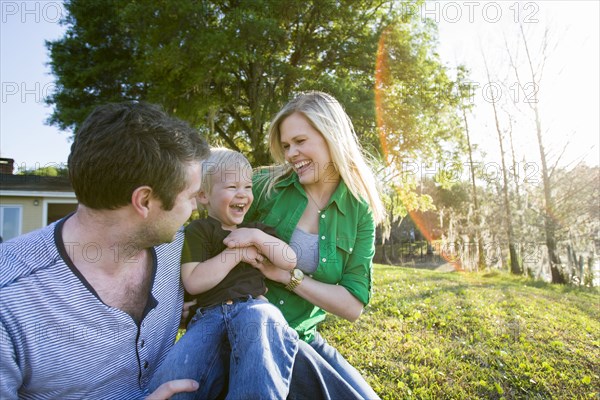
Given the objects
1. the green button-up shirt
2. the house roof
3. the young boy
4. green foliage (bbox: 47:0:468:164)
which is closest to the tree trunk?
green foliage (bbox: 47:0:468:164)

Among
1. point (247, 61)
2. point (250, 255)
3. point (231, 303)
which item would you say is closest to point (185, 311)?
point (231, 303)

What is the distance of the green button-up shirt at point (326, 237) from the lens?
2756 mm

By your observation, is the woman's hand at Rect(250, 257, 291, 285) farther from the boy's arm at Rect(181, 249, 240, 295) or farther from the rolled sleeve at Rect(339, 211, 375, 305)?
the rolled sleeve at Rect(339, 211, 375, 305)

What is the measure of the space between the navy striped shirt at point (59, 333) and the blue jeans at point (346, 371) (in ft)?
3.49

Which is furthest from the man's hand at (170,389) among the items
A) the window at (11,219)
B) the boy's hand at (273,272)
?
the window at (11,219)

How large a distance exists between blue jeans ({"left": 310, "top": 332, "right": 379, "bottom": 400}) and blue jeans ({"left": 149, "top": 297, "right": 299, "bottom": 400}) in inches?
20.6

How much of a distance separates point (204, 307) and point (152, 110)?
3.66ft

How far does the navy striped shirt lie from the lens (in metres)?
1.68

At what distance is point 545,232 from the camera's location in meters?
16.9

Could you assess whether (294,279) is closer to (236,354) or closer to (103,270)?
(236,354)

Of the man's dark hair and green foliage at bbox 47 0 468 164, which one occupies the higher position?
green foliage at bbox 47 0 468 164

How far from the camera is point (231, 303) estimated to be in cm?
235

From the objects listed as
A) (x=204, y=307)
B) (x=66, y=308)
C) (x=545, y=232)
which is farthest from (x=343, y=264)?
(x=545, y=232)

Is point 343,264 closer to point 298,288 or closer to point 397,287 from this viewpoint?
point 298,288
